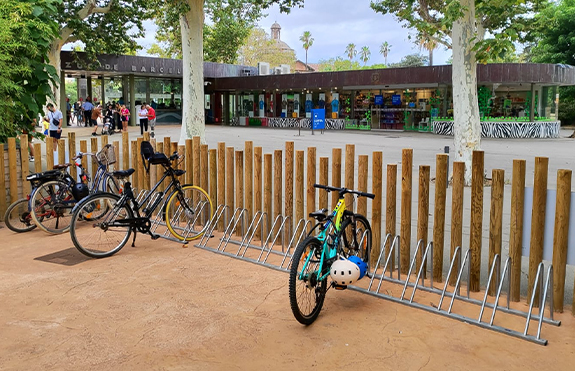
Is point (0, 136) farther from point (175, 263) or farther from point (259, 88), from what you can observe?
point (259, 88)

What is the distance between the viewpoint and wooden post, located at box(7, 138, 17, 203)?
8.08 metres

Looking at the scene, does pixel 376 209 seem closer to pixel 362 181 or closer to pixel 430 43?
pixel 362 181

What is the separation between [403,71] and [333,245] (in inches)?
1090

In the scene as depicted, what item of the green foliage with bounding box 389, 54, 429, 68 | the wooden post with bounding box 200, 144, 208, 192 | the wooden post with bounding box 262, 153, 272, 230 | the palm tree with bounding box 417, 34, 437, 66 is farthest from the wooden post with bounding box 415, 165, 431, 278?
the green foliage with bounding box 389, 54, 429, 68

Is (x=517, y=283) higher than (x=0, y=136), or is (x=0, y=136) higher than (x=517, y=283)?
(x=0, y=136)

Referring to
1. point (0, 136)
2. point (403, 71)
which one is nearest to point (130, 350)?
point (0, 136)

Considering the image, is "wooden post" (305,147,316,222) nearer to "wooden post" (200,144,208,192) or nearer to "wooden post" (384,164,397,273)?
"wooden post" (384,164,397,273)

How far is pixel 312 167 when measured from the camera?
6023mm

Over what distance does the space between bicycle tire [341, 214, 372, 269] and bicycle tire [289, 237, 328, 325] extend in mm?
481

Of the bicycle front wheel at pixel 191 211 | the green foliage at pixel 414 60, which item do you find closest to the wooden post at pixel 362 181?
the bicycle front wheel at pixel 191 211

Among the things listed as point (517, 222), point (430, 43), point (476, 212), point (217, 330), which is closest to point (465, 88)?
point (476, 212)

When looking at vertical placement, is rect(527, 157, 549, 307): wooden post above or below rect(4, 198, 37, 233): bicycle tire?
above

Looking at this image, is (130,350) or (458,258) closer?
(130,350)

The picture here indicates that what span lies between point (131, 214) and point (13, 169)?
9.79ft
